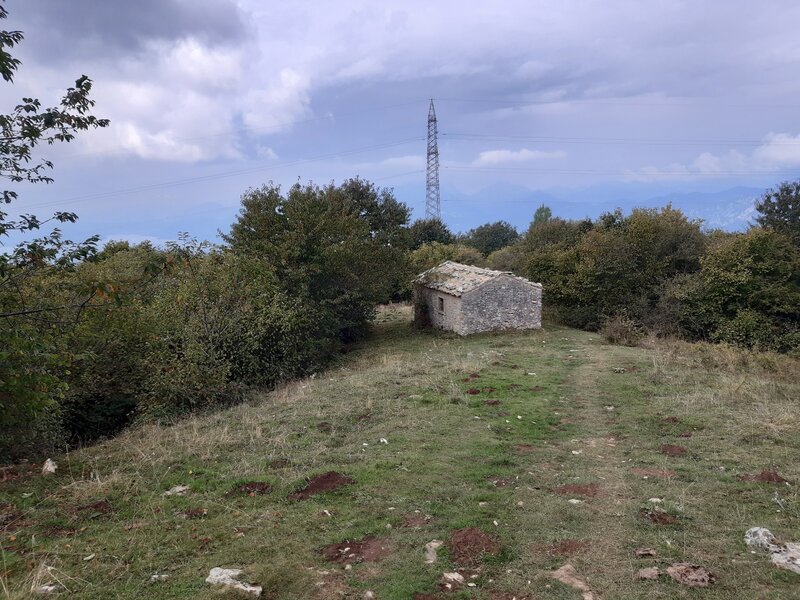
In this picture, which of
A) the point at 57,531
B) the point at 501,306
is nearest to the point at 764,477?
the point at 57,531

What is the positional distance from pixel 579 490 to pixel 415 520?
252cm

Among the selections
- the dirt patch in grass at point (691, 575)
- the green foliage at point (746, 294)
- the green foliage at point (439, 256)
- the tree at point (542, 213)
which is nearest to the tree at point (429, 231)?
the green foliage at point (439, 256)

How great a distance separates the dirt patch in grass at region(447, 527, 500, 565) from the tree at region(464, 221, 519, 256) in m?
69.6

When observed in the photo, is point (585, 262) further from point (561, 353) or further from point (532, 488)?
point (532, 488)

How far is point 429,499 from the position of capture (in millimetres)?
7137

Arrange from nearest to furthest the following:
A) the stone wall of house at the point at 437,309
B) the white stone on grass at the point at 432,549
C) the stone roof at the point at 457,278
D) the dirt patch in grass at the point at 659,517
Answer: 1. the white stone on grass at the point at 432,549
2. the dirt patch in grass at the point at 659,517
3. the stone roof at the point at 457,278
4. the stone wall of house at the point at 437,309

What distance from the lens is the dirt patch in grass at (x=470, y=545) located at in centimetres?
556

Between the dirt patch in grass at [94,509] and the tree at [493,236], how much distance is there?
229 feet

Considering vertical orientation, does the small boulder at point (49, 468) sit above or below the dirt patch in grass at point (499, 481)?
below

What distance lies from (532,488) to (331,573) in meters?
3.43

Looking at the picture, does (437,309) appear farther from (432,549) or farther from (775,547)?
(775,547)

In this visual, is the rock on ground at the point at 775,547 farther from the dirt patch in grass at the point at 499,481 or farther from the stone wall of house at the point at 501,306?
the stone wall of house at the point at 501,306

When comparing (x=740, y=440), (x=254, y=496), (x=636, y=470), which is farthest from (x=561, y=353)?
(x=254, y=496)

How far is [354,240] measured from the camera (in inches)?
1067
